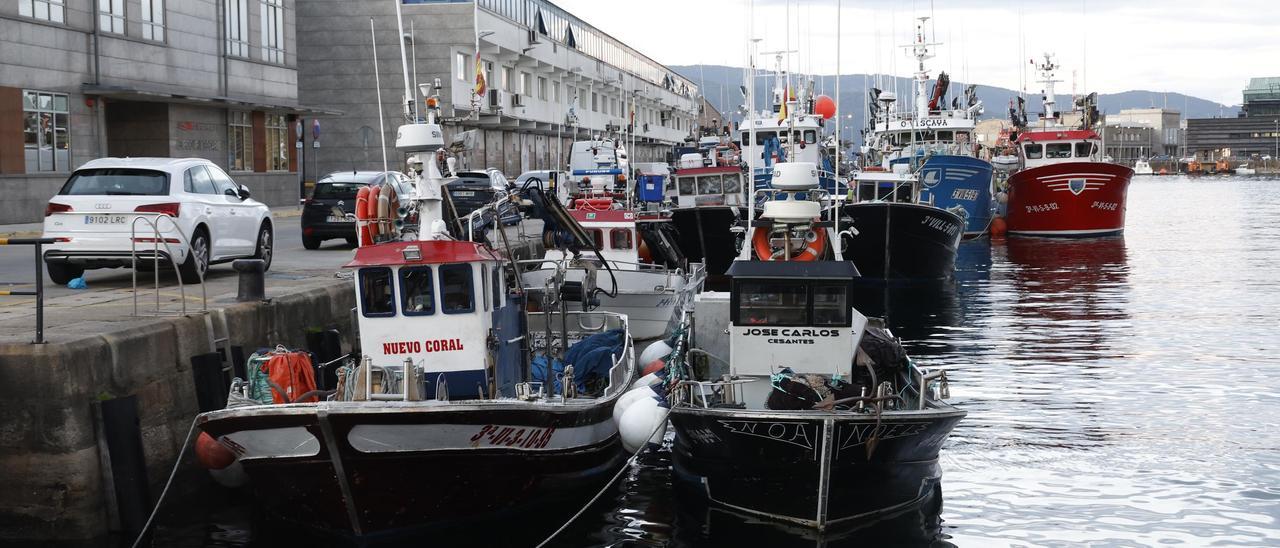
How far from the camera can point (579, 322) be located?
18.0m

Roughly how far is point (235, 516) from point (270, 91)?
3511cm

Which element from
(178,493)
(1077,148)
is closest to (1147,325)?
(178,493)

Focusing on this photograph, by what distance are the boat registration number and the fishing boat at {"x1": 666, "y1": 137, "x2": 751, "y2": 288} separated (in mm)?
18983

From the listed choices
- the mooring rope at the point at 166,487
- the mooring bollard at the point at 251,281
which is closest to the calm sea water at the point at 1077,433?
the mooring rope at the point at 166,487

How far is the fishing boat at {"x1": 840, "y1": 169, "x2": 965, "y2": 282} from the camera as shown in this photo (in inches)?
1278

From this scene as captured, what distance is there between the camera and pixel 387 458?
36.9 feet

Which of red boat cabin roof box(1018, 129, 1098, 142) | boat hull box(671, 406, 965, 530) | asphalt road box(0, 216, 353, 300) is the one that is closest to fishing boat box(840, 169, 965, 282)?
asphalt road box(0, 216, 353, 300)

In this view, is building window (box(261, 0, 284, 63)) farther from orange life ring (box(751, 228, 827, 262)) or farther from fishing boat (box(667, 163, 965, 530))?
fishing boat (box(667, 163, 965, 530))

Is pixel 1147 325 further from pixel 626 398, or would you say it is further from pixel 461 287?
pixel 461 287

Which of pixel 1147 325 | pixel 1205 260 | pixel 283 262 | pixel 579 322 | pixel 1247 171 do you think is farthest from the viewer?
pixel 1247 171

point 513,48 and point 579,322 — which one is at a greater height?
point 513,48

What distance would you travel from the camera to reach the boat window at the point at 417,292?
39.8ft

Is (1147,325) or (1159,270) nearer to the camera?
(1147,325)

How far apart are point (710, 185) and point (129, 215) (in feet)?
70.2
